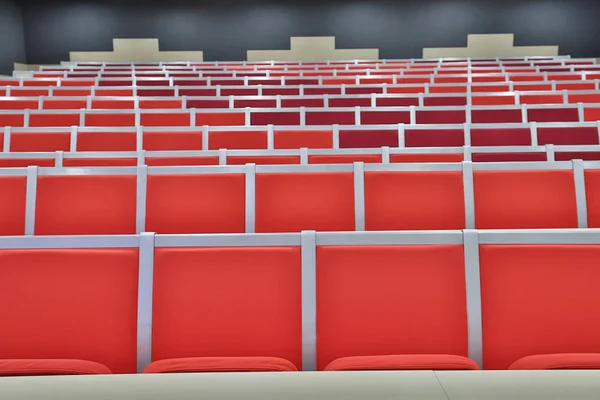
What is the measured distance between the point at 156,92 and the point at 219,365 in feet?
3.89

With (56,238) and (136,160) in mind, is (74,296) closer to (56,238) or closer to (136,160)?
(56,238)

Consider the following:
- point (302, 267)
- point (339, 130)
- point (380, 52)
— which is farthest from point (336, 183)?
point (380, 52)

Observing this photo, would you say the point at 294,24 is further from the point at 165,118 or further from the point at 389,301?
the point at 389,301

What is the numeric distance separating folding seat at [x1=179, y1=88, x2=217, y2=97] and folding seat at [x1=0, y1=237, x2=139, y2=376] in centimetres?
106

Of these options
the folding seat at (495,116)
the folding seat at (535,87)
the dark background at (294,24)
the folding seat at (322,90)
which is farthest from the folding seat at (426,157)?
the dark background at (294,24)

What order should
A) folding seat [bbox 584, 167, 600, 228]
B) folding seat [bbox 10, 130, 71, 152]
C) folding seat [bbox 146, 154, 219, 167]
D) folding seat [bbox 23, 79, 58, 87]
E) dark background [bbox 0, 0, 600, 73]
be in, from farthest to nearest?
1. dark background [bbox 0, 0, 600, 73]
2. folding seat [bbox 23, 79, 58, 87]
3. folding seat [bbox 10, 130, 71, 152]
4. folding seat [bbox 146, 154, 219, 167]
5. folding seat [bbox 584, 167, 600, 228]

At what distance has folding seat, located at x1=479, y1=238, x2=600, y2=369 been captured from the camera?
30 cm

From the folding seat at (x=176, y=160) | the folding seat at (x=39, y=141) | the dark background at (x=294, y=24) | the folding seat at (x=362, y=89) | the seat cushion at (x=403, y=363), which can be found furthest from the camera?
the dark background at (x=294, y=24)

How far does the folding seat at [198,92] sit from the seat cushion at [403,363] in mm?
1137

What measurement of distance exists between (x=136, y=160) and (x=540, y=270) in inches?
19.1

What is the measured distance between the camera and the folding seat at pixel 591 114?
94cm

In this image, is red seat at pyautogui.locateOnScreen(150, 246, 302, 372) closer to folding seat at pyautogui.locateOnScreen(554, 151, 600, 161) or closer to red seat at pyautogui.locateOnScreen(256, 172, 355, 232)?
red seat at pyautogui.locateOnScreen(256, 172, 355, 232)

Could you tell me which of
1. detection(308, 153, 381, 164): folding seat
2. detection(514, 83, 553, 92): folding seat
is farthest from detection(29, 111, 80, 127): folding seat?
detection(514, 83, 553, 92): folding seat

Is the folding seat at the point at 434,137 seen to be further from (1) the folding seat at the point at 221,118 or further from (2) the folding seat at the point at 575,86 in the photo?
(2) the folding seat at the point at 575,86
